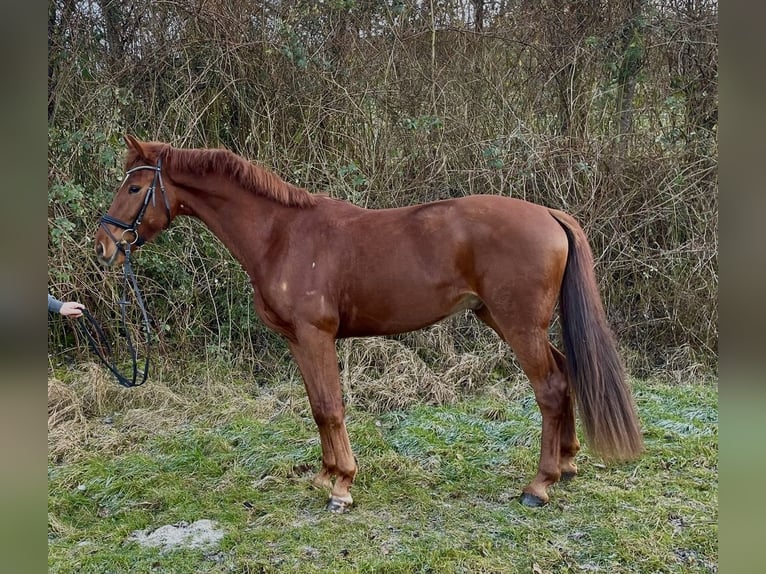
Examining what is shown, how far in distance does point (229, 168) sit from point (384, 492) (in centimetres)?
210

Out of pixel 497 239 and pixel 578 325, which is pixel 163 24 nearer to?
pixel 497 239

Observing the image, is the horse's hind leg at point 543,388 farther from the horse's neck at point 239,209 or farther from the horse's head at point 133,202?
the horse's head at point 133,202

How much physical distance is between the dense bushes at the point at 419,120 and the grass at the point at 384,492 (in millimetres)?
1011

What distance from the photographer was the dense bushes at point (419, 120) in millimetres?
4855

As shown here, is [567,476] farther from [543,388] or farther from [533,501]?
[543,388]

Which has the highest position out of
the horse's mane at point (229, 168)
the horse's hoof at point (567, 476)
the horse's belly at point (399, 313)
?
the horse's mane at point (229, 168)

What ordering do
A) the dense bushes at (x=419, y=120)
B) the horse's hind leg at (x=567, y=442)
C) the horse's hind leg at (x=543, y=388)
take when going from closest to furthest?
the horse's hind leg at (x=543, y=388) → the horse's hind leg at (x=567, y=442) → the dense bushes at (x=419, y=120)

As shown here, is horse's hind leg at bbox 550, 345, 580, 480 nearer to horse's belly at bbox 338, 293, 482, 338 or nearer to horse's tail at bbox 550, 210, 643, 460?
horse's tail at bbox 550, 210, 643, 460

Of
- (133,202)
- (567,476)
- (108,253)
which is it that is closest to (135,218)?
(133,202)

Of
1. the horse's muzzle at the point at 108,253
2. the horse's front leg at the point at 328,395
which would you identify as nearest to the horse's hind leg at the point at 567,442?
the horse's front leg at the point at 328,395

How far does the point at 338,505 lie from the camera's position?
2.81 m

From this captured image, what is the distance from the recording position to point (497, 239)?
105 inches
